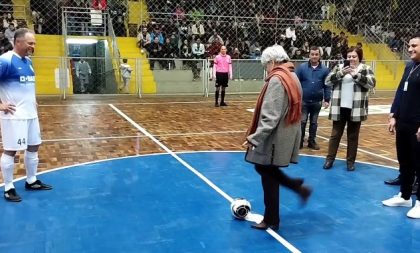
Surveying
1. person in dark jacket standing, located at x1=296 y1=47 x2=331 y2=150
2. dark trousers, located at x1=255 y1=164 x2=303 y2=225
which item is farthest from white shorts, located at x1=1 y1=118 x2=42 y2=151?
person in dark jacket standing, located at x1=296 y1=47 x2=331 y2=150

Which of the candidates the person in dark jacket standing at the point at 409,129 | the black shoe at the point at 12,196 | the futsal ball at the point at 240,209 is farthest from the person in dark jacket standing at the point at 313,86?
the black shoe at the point at 12,196

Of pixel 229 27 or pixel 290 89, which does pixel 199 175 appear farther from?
pixel 229 27

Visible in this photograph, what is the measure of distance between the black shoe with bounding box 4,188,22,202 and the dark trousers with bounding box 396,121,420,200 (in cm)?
369

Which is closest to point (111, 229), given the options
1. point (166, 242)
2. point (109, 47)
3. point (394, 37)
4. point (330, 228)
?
point (166, 242)

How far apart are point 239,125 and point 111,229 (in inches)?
224

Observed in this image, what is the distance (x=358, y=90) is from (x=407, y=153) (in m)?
1.48

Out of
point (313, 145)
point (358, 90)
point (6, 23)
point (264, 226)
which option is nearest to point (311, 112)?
point (313, 145)

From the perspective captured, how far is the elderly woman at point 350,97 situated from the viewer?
18.0ft

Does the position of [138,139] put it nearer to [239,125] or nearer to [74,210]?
[239,125]

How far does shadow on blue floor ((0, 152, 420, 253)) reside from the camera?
354cm

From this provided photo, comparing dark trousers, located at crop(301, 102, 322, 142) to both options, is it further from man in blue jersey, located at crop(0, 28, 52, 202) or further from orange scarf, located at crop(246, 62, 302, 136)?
man in blue jersey, located at crop(0, 28, 52, 202)

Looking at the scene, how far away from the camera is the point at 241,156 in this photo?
256 inches

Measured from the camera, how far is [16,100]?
4.38 m

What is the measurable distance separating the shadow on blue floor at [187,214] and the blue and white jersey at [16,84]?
2.88 feet
